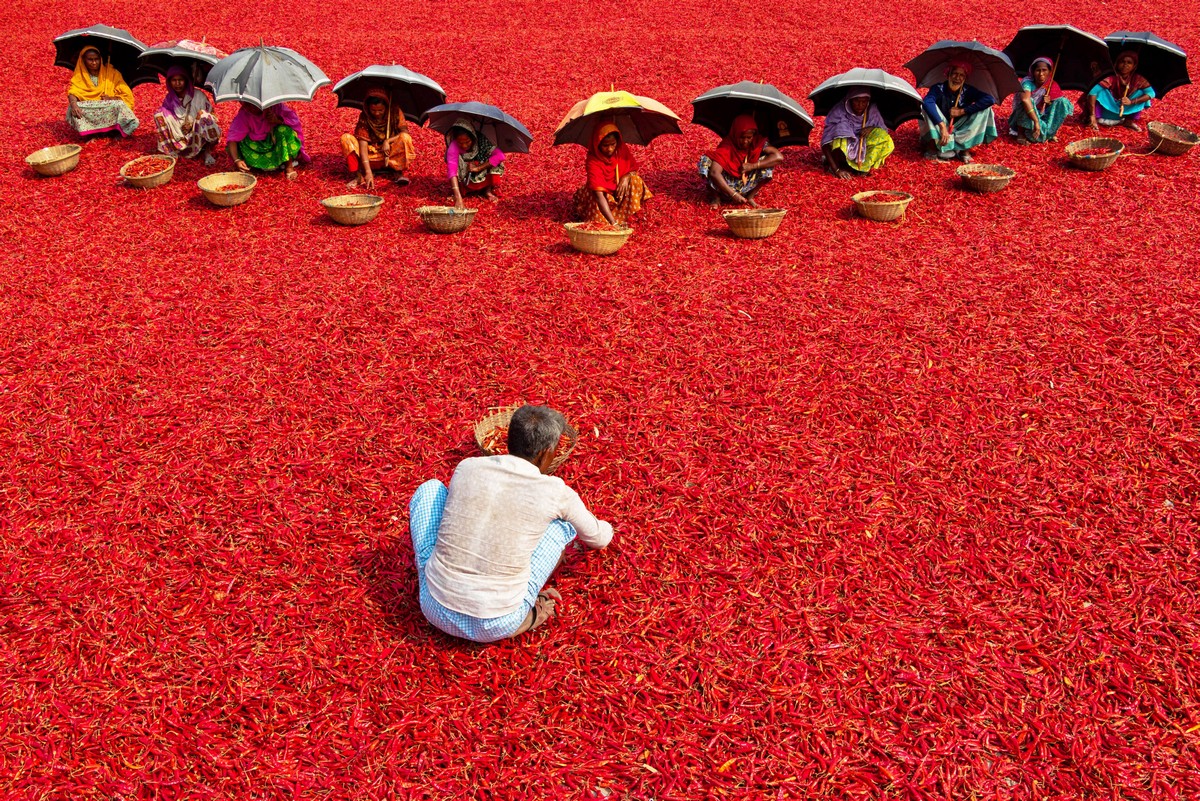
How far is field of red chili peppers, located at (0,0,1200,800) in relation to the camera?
10.9 feet

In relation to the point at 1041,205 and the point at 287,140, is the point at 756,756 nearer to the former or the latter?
the point at 1041,205

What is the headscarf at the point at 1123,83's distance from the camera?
34.0ft

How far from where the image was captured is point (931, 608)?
3900 millimetres

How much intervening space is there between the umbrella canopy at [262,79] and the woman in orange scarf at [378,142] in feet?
2.05

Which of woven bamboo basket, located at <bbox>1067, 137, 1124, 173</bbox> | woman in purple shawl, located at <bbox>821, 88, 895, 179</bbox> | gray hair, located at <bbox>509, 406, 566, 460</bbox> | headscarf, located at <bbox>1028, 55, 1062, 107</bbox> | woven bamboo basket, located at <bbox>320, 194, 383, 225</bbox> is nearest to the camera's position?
gray hair, located at <bbox>509, 406, 566, 460</bbox>

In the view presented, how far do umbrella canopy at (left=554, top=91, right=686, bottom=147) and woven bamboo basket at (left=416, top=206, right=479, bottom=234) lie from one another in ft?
3.85

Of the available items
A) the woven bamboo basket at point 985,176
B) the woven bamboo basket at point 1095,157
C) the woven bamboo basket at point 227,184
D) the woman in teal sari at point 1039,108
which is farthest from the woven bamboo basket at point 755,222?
the woven bamboo basket at point 227,184

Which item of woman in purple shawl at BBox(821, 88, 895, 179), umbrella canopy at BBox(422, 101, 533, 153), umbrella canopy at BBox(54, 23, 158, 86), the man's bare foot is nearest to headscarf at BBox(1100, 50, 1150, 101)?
woman in purple shawl at BBox(821, 88, 895, 179)

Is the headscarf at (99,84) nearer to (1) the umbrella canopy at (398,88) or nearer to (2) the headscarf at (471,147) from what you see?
(1) the umbrella canopy at (398,88)

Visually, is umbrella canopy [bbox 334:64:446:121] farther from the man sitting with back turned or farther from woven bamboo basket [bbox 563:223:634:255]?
the man sitting with back turned

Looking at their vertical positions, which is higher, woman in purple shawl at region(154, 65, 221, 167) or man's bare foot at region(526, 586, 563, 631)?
woman in purple shawl at region(154, 65, 221, 167)

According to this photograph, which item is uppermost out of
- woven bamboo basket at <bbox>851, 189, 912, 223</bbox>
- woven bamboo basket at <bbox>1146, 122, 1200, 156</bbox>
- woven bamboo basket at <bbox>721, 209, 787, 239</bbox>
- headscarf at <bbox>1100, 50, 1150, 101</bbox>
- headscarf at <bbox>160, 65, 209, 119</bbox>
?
headscarf at <bbox>1100, 50, 1150, 101</bbox>

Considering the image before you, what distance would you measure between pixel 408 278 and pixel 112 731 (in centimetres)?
449

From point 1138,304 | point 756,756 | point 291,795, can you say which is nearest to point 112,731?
point 291,795
